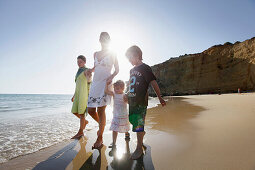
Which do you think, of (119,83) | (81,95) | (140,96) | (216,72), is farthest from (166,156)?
(216,72)

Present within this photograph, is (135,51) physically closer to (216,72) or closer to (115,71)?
(115,71)

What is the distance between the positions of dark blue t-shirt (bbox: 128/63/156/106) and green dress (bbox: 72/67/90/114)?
1331mm

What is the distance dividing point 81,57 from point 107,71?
1113mm

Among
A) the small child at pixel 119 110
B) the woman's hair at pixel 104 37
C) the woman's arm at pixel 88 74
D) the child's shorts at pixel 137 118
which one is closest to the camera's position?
the child's shorts at pixel 137 118

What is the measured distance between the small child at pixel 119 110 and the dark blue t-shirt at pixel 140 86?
23cm

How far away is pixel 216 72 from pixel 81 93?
42.0 meters

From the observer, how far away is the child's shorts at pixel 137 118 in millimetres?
2008

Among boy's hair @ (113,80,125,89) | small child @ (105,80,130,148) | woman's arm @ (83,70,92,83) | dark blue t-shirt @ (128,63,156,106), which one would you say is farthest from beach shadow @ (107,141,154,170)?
woman's arm @ (83,70,92,83)

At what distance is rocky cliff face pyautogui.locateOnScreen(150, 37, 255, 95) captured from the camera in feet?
103

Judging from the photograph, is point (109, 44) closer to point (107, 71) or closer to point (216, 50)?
point (107, 71)

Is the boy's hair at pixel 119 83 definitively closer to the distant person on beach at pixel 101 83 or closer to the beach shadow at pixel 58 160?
the distant person on beach at pixel 101 83

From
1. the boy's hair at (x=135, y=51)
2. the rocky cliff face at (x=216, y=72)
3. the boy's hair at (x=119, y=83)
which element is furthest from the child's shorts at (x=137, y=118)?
the rocky cliff face at (x=216, y=72)

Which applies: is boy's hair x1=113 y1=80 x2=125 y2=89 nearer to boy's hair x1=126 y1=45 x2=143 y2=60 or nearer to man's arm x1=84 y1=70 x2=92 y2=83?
boy's hair x1=126 y1=45 x2=143 y2=60

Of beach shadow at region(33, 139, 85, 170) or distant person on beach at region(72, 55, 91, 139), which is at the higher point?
distant person on beach at region(72, 55, 91, 139)
